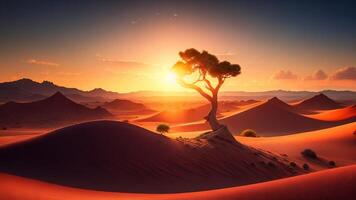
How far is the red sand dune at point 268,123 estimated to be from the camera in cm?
5384

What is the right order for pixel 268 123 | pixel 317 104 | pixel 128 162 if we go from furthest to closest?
pixel 317 104, pixel 268 123, pixel 128 162

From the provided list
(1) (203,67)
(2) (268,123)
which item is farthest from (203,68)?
(2) (268,123)

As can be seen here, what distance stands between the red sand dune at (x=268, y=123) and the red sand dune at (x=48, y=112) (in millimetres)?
32192

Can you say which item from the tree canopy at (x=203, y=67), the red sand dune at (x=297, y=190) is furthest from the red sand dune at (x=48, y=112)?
the red sand dune at (x=297, y=190)

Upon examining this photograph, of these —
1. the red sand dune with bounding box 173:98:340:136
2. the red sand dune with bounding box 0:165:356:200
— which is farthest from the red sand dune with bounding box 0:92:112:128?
the red sand dune with bounding box 0:165:356:200

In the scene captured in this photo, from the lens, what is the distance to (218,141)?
70.0 feet

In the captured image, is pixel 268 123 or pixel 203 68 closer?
pixel 203 68

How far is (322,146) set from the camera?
28.4 metres

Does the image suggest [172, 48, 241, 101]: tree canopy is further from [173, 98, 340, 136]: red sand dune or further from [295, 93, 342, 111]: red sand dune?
[295, 93, 342, 111]: red sand dune

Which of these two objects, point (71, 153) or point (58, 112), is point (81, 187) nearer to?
point (71, 153)

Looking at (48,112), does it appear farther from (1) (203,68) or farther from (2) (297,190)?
(2) (297,190)

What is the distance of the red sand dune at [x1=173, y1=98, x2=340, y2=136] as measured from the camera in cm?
5384

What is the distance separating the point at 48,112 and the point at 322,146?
219 ft

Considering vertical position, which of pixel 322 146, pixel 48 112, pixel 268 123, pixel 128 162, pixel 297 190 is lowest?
pixel 297 190
